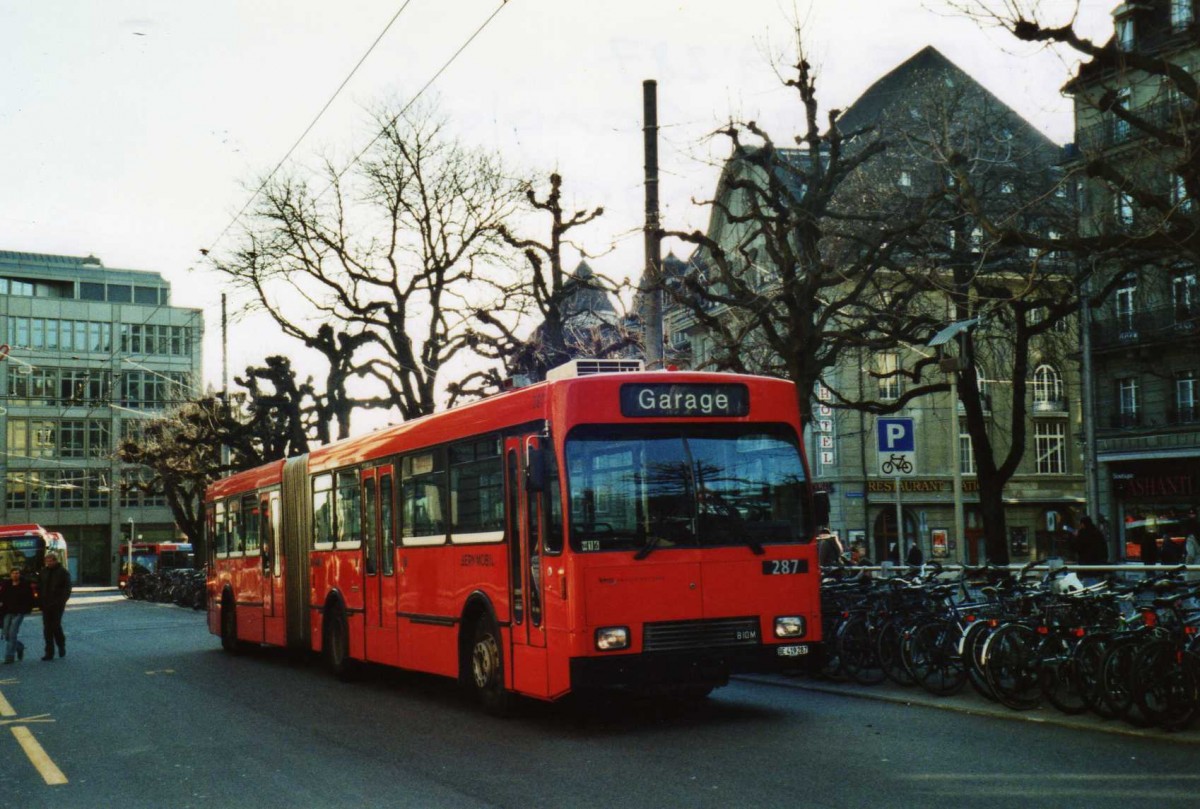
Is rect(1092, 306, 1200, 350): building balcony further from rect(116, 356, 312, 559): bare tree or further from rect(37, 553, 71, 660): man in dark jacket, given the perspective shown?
rect(37, 553, 71, 660): man in dark jacket

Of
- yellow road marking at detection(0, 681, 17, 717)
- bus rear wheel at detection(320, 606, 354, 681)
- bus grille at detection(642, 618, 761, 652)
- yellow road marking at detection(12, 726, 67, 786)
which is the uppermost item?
bus grille at detection(642, 618, 761, 652)

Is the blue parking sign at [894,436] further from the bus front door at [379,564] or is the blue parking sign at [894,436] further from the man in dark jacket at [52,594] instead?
the man in dark jacket at [52,594]

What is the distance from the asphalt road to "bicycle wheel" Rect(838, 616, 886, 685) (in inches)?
20.1

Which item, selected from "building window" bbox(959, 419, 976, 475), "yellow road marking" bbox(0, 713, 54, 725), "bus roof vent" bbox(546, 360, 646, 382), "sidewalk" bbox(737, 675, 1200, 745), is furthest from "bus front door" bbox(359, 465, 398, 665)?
"building window" bbox(959, 419, 976, 475)

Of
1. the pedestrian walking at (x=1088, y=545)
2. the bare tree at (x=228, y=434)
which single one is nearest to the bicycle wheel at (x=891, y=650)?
the pedestrian walking at (x=1088, y=545)

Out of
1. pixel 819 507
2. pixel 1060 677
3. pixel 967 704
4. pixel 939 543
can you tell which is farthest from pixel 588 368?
pixel 939 543

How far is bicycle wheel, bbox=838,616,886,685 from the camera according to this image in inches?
556

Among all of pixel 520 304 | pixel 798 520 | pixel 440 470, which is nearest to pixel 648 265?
pixel 440 470

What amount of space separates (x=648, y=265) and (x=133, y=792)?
35.4 feet

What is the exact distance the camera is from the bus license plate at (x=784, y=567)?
11.4 m

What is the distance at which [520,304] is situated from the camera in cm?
3353

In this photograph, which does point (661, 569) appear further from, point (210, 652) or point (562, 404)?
point (210, 652)

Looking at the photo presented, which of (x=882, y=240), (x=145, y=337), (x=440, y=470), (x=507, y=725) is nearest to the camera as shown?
(x=507, y=725)

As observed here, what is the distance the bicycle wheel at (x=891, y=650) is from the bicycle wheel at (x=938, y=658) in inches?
13.2
